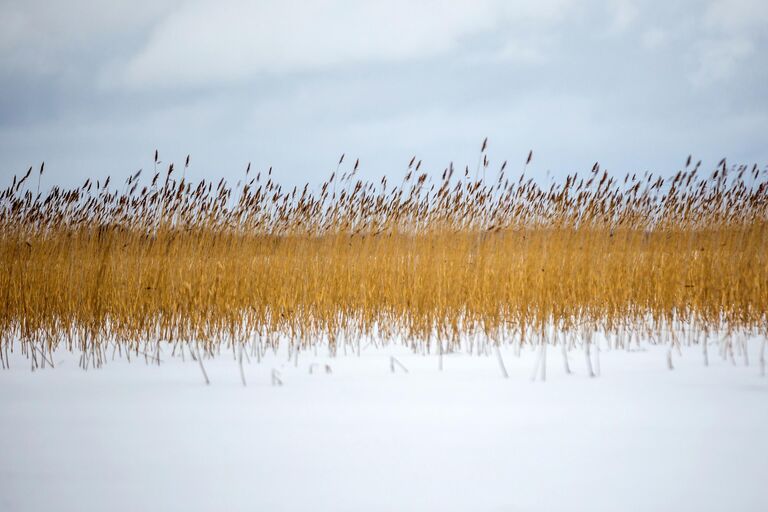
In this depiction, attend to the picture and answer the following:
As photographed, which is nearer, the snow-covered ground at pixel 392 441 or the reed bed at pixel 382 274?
the snow-covered ground at pixel 392 441

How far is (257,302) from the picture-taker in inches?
159

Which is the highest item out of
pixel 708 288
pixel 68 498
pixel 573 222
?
pixel 573 222

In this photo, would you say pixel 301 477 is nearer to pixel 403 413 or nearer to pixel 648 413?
pixel 403 413

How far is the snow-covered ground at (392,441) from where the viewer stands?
1.43m

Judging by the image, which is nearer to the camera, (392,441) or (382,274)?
(392,441)

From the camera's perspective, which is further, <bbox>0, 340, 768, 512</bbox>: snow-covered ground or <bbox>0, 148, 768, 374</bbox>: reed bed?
<bbox>0, 148, 768, 374</bbox>: reed bed

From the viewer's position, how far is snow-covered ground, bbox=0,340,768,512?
143 cm

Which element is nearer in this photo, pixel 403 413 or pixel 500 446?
pixel 500 446

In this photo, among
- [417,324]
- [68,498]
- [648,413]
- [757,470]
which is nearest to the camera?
[68,498]

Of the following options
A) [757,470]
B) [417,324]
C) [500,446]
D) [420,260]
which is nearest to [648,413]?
[757,470]

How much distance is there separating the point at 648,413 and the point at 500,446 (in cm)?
70

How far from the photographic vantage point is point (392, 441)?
1810 mm

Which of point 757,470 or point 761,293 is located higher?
point 761,293

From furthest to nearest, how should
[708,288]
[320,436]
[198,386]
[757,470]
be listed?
[708,288], [198,386], [320,436], [757,470]
